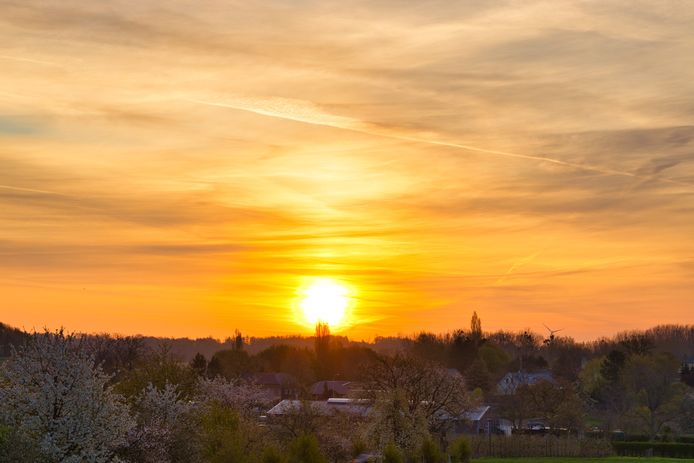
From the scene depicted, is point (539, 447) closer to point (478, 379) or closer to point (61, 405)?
point (61, 405)

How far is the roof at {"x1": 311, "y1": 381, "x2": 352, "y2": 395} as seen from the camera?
13338 centimetres

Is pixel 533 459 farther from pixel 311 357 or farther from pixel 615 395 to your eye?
pixel 311 357

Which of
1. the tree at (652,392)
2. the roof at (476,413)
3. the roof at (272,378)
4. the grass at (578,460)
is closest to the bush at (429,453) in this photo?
the grass at (578,460)

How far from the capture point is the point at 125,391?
165ft

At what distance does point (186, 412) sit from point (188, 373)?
34.0 feet

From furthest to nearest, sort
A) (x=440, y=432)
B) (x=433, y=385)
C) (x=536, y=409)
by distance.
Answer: (x=536, y=409) < (x=440, y=432) < (x=433, y=385)

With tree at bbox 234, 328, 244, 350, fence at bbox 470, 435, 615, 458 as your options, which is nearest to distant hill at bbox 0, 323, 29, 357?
tree at bbox 234, 328, 244, 350

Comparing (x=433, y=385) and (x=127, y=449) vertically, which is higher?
(x=433, y=385)

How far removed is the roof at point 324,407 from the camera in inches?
2608

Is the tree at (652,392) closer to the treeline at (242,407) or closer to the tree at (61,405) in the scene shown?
the treeline at (242,407)

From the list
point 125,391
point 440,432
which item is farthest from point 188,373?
point 440,432

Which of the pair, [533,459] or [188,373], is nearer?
[188,373]

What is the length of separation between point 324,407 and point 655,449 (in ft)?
107

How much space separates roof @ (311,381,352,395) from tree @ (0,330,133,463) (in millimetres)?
95523
